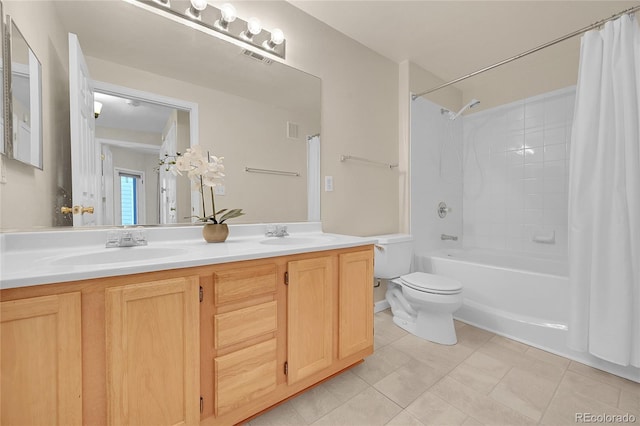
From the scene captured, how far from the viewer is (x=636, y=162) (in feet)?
4.42

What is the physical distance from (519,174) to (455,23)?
162 cm

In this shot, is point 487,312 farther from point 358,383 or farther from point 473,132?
point 473,132

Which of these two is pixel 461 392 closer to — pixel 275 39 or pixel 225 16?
pixel 275 39

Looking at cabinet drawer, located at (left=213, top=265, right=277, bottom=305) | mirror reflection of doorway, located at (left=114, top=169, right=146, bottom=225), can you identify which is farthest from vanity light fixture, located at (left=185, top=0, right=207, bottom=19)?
cabinet drawer, located at (left=213, top=265, right=277, bottom=305)

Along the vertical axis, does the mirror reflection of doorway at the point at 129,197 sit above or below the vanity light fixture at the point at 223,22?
below

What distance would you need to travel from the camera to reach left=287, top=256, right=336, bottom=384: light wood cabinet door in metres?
1.20

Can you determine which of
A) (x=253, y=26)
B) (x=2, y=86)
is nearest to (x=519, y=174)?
(x=253, y=26)

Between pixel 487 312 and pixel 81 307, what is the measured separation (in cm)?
240

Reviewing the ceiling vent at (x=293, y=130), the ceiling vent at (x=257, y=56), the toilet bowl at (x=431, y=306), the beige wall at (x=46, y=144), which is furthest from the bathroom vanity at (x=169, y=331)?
the ceiling vent at (x=257, y=56)

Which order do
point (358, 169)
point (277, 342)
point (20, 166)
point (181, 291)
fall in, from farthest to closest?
point (358, 169)
point (277, 342)
point (20, 166)
point (181, 291)

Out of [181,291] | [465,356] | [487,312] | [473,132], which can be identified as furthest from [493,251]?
[181,291]

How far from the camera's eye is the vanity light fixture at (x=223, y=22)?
1394mm

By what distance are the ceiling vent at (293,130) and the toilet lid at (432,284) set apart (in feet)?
4.40

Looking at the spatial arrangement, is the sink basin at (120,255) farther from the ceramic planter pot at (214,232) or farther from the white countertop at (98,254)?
the ceramic planter pot at (214,232)
